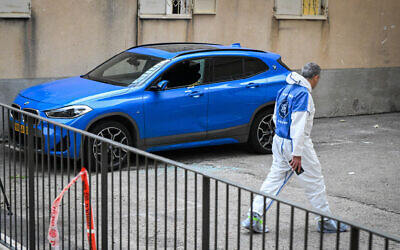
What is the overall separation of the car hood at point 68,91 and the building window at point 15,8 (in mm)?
1968

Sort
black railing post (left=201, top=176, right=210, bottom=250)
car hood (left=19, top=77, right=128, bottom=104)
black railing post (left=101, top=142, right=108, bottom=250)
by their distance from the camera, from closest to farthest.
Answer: black railing post (left=201, top=176, right=210, bottom=250), black railing post (left=101, top=142, right=108, bottom=250), car hood (left=19, top=77, right=128, bottom=104)

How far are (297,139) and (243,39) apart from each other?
8.00 meters

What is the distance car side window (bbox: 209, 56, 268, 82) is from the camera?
10.3m

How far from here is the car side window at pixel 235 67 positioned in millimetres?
10305

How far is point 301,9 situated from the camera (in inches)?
592

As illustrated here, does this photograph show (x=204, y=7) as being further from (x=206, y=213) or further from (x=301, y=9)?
(x=206, y=213)

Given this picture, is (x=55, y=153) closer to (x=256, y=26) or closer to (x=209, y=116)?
(x=209, y=116)

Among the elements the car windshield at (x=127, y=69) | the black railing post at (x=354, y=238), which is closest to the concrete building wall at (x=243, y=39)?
the car windshield at (x=127, y=69)

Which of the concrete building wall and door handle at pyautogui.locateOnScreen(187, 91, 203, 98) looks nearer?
door handle at pyautogui.locateOnScreen(187, 91, 203, 98)

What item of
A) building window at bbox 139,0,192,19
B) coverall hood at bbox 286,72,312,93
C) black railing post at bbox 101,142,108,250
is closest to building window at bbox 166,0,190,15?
building window at bbox 139,0,192,19

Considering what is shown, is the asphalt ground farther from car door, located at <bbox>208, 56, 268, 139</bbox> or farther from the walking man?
Answer: the walking man

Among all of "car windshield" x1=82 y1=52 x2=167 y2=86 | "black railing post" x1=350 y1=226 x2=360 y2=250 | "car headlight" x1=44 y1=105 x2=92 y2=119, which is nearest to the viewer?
"black railing post" x1=350 y1=226 x2=360 y2=250

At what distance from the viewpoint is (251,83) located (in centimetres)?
1048

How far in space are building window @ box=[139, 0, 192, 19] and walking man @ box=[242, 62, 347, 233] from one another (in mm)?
6644
